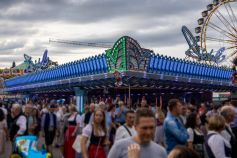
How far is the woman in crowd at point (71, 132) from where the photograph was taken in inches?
408

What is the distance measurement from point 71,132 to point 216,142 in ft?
21.6

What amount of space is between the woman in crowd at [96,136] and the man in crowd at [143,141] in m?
2.39

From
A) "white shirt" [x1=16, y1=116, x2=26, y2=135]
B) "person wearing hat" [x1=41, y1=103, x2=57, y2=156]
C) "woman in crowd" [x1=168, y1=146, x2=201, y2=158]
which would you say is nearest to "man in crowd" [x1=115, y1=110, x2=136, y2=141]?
"white shirt" [x1=16, y1=116, x2=26, y2=135]

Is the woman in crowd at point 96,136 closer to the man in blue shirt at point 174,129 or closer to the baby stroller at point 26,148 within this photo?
the baby stroller at point 26,148

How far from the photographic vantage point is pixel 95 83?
28984mm

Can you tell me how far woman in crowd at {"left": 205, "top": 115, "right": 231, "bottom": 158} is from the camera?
4.72m

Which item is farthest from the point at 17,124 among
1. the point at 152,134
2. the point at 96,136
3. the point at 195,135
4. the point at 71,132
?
the point at 152,134

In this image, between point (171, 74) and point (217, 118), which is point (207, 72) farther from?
point (217, 118)

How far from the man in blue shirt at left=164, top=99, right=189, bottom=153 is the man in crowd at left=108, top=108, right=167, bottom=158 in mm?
2121

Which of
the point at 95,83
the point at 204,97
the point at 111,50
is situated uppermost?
the point at 111,50

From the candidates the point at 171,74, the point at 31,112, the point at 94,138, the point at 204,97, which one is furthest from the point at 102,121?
the point at 204,97

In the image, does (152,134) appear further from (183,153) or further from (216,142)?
(216,142)

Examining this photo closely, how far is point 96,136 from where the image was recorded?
6.19 m

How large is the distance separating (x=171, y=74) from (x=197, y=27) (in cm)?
1140
